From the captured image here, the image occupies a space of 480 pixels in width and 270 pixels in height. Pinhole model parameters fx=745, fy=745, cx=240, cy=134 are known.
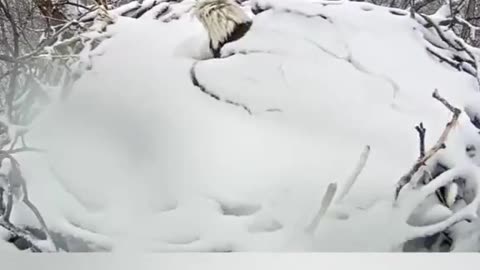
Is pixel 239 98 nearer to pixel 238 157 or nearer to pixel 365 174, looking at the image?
pixel 238 157

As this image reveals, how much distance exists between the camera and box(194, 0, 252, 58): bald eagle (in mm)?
1315

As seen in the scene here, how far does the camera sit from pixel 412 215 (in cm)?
127

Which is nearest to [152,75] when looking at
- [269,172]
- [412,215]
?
[269,172]

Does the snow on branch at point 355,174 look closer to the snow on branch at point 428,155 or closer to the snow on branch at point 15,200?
the snow on branch at point 428,155

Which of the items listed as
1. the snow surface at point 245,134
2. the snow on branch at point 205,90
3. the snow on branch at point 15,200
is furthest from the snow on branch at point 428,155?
the snow on branch at point 15,200

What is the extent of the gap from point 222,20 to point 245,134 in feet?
0.68

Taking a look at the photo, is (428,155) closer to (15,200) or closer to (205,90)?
(205,90)

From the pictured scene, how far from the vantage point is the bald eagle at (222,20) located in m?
1.32

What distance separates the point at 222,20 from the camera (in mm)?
1317

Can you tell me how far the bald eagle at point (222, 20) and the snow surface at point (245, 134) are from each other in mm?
18

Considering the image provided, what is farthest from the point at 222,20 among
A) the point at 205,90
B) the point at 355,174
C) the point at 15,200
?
the point at 15,200

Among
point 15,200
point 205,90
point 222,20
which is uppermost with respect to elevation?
point 222,20

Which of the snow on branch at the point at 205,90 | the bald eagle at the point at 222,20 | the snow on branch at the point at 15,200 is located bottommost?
the snow on branch at the point at 15,200

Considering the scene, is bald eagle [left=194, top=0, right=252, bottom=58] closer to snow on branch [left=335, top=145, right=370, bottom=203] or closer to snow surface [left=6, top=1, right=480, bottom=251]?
snow surface [left=6, top=1, right=480, bottom=251]
